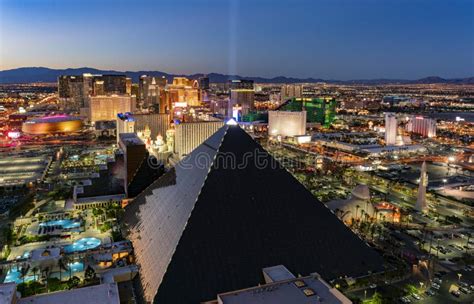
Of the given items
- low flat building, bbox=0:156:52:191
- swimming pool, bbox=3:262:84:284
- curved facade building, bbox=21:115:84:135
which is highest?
curved facade building, bbox=21:115:84:135

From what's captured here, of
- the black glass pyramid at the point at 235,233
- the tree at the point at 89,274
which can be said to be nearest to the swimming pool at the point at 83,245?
the tree at the point at 89,274

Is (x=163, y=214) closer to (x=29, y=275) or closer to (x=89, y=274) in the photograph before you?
(x=89, y=274)

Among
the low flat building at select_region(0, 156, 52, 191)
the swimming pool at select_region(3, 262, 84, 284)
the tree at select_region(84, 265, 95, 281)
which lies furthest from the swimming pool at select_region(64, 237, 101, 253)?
the low flat building at select_region(0, 156, 52, 191)

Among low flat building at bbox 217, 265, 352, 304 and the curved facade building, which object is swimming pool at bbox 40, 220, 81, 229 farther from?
the curved facade building

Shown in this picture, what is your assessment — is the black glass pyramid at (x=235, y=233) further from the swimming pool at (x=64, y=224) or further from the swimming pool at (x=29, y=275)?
the swimming pool at (x=64, y=224)

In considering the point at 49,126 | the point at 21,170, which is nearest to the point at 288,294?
the point at 21,170
